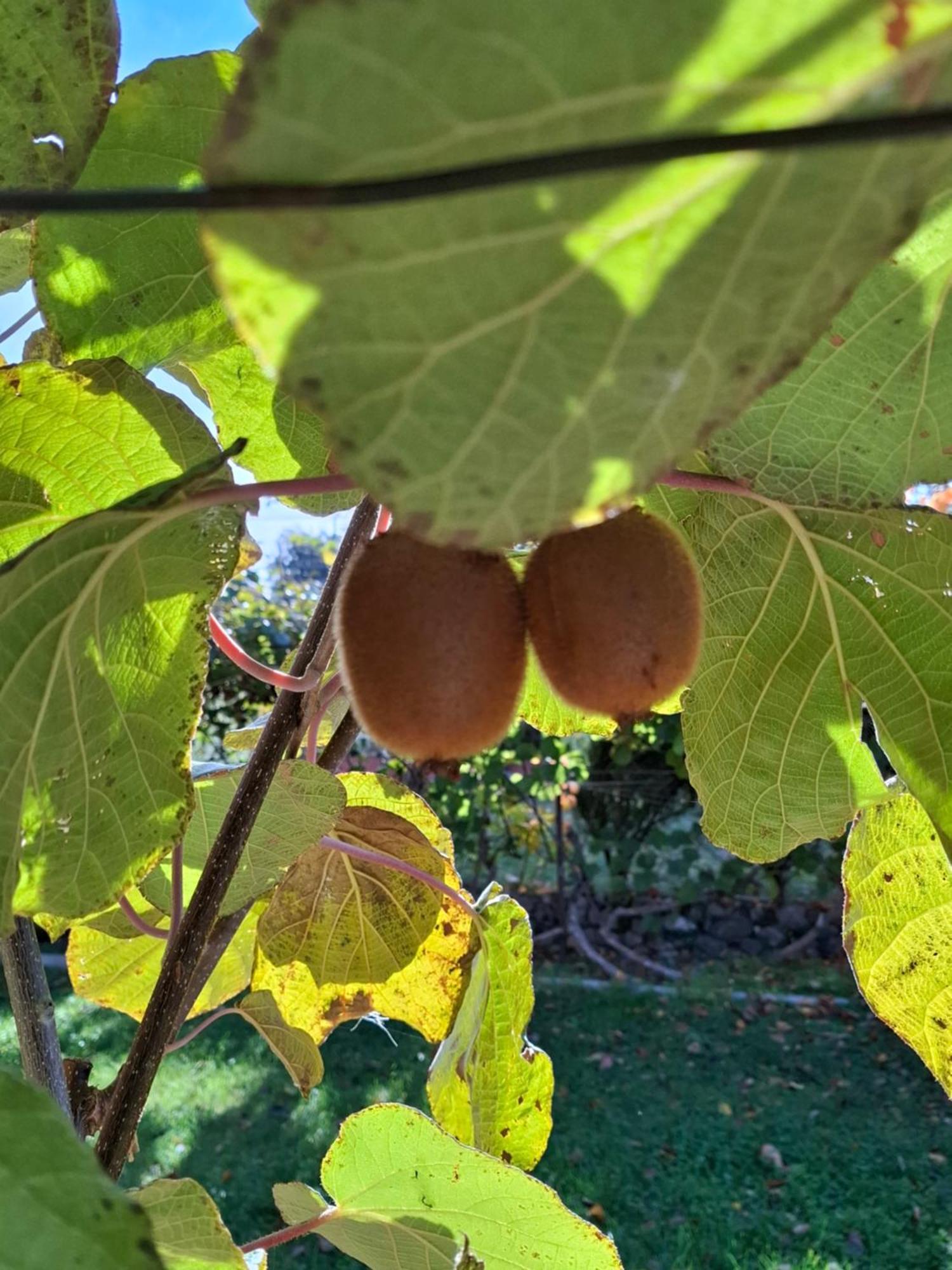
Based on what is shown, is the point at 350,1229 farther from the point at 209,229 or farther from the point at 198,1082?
the point at 198,1082

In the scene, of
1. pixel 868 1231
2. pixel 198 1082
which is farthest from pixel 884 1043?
pixel 198 1082

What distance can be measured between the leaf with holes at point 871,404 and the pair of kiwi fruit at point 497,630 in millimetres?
168

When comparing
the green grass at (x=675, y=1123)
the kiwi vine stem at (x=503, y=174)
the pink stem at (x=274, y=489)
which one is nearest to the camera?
the kiwi vine stem at (x=503, y=174)

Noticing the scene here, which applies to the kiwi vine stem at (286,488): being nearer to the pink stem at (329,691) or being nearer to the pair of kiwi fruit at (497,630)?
the pair of kiwi fruit at (497,630)

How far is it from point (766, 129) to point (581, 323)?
10 centimetres

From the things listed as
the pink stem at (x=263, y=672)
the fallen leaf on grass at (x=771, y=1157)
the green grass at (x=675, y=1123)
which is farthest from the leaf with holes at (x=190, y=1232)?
the fallen leaf on grass at (x=771, y=1157)

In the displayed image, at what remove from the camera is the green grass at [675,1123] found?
132 inches

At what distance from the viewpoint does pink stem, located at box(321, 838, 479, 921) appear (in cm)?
131

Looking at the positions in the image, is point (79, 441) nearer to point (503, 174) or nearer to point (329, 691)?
point (329, 691)

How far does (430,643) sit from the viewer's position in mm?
621

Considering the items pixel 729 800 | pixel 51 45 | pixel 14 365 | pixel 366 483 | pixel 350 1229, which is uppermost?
pixel 51 45

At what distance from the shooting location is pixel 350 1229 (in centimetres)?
117

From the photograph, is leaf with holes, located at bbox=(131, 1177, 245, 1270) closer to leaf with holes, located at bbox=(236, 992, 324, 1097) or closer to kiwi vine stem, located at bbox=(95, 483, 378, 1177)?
kiwi vine stem, located at bbox=(95, 483, 378, 1177)

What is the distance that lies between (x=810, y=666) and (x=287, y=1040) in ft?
2.73
